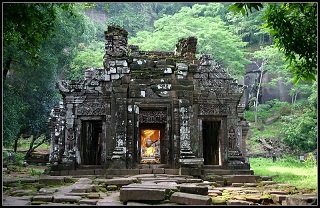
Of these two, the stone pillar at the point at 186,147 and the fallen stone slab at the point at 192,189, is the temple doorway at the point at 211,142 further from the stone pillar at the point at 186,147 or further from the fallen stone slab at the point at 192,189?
the fallen stone slab at the point at 192,189

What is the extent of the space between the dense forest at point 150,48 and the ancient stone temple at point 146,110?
2.47 m

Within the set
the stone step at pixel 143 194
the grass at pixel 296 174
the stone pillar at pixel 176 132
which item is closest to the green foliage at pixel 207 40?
the grass at pixel 296 174

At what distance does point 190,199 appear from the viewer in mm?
5883

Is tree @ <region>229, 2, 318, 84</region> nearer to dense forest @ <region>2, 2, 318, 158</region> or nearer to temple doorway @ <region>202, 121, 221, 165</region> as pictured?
dense forest @ <region>2, 2, 318, 158</region>

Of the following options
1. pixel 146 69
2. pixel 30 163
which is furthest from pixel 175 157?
pixel 30 163

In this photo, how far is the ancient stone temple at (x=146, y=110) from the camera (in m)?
12.0

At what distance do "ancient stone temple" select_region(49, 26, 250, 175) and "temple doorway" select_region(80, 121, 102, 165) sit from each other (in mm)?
159

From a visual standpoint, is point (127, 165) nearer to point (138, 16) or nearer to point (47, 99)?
point (47, 99)

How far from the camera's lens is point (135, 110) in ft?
40.4

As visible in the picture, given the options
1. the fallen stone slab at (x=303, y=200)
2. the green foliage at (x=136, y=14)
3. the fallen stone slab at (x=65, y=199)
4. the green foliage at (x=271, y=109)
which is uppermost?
the green foliage at (x=136, y=14)

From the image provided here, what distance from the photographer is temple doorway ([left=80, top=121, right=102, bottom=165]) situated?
44.5ft

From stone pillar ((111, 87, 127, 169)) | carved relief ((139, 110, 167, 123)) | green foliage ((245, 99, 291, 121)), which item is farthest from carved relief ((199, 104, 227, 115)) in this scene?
green foliage ((245, 99, 291, 121))

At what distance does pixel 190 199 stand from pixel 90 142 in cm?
1020

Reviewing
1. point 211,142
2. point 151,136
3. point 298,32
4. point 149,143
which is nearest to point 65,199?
point 298,32
